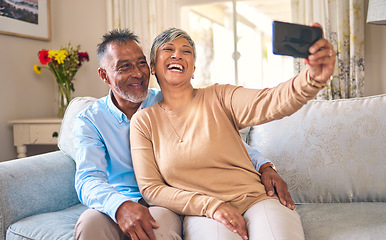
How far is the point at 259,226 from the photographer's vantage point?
4.12 ft

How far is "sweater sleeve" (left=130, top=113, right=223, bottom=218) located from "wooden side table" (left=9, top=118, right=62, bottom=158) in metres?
1.62

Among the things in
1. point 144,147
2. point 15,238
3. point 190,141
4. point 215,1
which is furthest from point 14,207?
point 215,1

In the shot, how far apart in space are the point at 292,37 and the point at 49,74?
2914mm

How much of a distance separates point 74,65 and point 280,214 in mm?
2368

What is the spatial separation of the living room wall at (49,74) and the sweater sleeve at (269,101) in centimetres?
178

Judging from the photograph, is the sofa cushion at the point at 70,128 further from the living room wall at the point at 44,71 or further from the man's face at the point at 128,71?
the living room wall at the point at 44,71

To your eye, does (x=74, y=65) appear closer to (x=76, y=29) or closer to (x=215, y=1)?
(x=76, y=29)

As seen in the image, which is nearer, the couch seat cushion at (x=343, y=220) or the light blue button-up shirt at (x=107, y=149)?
the couch seat cushion at (x=343, y=220)

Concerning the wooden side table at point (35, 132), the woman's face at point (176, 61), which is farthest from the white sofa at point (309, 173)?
Answer: the wooden side table at point (35, 132)

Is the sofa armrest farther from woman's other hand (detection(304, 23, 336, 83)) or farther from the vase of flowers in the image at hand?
the vase of flowers

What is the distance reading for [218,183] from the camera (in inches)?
55.2

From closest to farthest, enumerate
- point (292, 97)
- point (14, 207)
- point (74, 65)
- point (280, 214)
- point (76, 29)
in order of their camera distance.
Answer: point (292, 97) → point (280, 214) → point (14, 207) → point (74, 65) → point (76, 29)

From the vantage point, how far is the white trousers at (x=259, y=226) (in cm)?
122

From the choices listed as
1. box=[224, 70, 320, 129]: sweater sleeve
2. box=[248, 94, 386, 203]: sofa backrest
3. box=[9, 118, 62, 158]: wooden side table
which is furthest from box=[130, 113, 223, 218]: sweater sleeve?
box=[9, 118, 62, 158]: wooden side table
